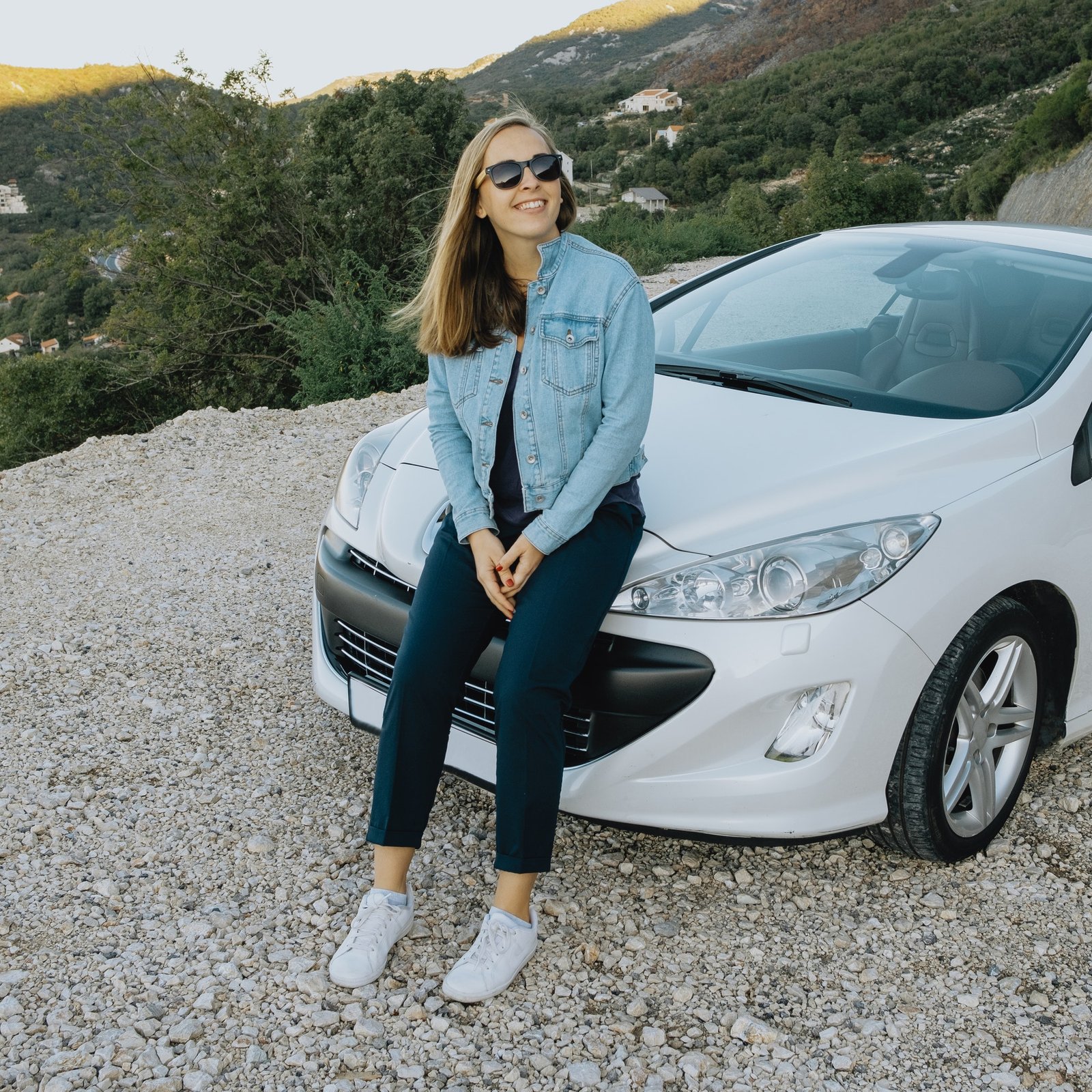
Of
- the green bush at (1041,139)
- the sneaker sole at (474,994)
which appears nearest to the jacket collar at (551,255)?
the sneaker sole at (474,994)

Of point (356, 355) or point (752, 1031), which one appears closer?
point (752, 1031)

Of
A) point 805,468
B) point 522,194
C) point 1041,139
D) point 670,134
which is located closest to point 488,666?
point 805,468

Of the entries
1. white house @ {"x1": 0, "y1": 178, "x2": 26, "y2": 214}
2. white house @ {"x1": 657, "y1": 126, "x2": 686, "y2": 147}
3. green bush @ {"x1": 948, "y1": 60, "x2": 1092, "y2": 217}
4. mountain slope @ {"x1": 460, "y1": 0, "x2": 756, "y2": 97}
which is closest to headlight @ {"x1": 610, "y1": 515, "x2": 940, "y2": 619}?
green bush @ {"x1": 948, "y1": 60, "x2": 1092, "y2": 217}

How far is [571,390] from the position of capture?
2307mm

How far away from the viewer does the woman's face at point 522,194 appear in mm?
2314

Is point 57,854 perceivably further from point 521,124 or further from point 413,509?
point 521,124

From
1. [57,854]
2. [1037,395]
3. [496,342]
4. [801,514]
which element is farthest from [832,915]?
[57,854]

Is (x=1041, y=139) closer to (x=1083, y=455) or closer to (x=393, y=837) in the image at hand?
(x=1083, y=455)

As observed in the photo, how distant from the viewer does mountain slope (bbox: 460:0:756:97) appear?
123m

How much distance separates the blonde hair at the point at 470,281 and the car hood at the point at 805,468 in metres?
0.54

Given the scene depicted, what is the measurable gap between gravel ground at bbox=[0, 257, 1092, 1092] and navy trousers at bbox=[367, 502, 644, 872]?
1.10 feet

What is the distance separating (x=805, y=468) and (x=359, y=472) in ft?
4.40

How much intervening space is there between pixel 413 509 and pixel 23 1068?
1489 mm

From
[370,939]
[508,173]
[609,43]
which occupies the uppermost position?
[609,43]
